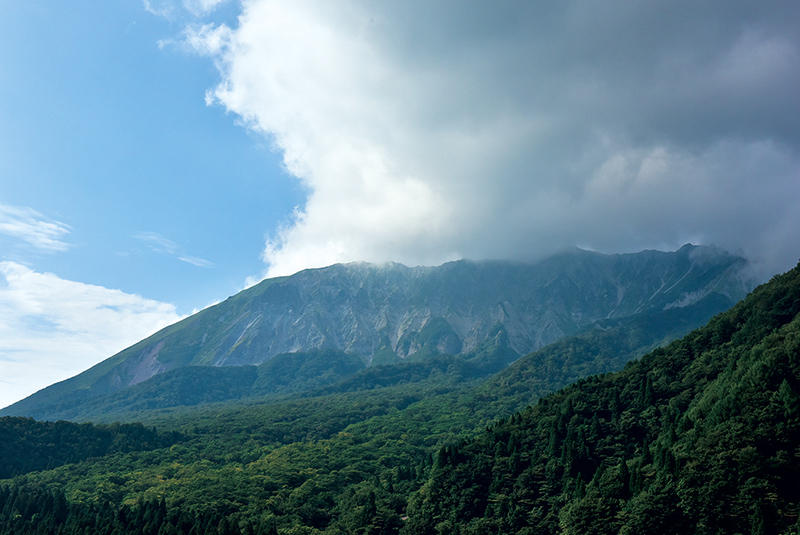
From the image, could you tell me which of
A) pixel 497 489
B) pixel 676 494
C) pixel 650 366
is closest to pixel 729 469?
pixel 676 494

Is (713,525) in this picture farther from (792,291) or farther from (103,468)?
(103,468)

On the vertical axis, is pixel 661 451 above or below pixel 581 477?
above

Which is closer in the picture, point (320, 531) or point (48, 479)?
point (320, 531)

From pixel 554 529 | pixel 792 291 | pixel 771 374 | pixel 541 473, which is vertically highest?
pixel 792 291

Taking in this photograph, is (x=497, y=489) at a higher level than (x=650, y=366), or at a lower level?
lower

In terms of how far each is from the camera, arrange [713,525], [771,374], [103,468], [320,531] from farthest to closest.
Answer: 1. [103,468]
2. [320,531]
3. [771,374]
4. [713,525]

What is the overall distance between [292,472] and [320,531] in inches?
1864

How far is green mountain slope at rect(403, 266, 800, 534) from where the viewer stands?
3593 inches

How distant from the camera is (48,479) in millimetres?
183625

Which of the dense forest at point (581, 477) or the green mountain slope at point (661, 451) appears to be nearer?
→ the green mountain slope at point (661, 451)

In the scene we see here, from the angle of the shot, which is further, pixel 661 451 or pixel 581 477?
pixel 581 477

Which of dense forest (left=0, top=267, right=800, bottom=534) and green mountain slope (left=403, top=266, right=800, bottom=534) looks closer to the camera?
green mountain slope (left=403, top=266, right=800, bottom=534)

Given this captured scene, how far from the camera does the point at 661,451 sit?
A: 104m

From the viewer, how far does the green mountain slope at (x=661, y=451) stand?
91.2m
